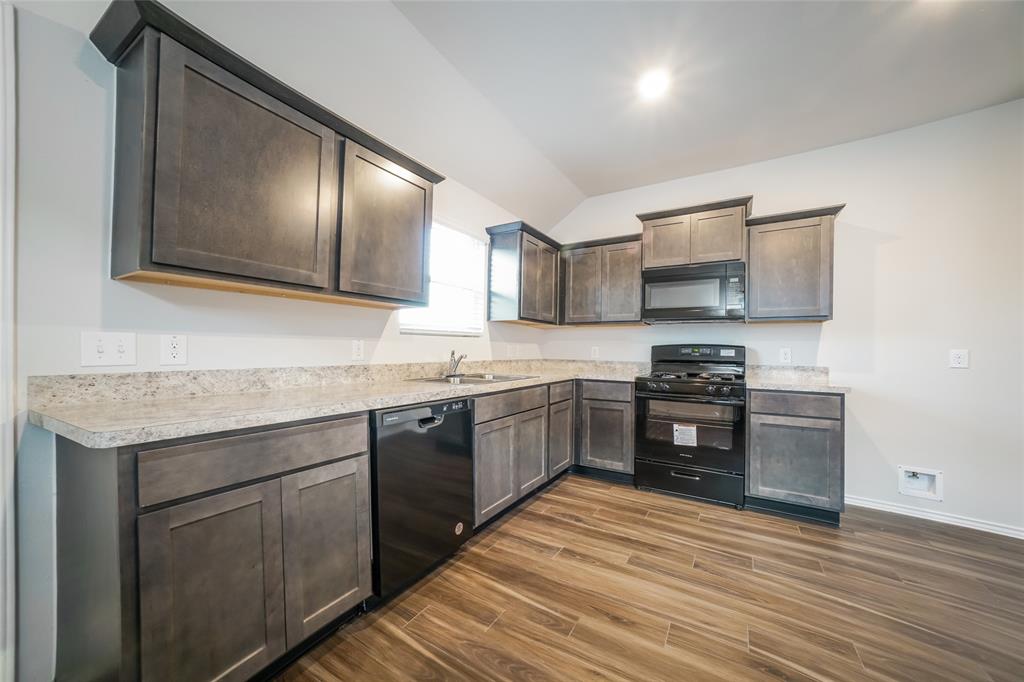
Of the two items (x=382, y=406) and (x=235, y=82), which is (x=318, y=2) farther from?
(x=382, y=406)

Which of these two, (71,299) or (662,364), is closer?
(71,299)

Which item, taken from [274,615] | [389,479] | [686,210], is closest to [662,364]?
[686,210]

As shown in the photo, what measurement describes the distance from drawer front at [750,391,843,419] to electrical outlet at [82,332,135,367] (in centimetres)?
361

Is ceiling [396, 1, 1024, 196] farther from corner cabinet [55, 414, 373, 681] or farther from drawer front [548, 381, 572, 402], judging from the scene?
corner cabinet [55, 414, 373, 681]

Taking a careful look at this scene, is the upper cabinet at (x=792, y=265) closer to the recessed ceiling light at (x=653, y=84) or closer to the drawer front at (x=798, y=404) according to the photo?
the drawer front at (x=798, y=404)

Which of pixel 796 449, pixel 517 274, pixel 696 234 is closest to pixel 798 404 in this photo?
pixel 796 449

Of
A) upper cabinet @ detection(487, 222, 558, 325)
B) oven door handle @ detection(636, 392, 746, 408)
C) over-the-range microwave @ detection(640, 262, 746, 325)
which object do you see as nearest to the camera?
oven door handle @ detection(636, 392, 746, 408)

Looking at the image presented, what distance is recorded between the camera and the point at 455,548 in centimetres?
210

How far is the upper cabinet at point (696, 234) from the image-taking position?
3088mm

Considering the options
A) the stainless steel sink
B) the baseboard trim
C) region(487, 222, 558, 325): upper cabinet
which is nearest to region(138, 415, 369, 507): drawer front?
the stainless steel sink

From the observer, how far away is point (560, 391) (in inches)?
129

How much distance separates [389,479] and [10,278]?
1.43 m

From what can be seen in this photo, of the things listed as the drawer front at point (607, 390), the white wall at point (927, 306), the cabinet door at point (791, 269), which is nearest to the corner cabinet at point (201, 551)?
the drawer front at point (607, 390)

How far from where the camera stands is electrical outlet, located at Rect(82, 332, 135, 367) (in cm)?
137
